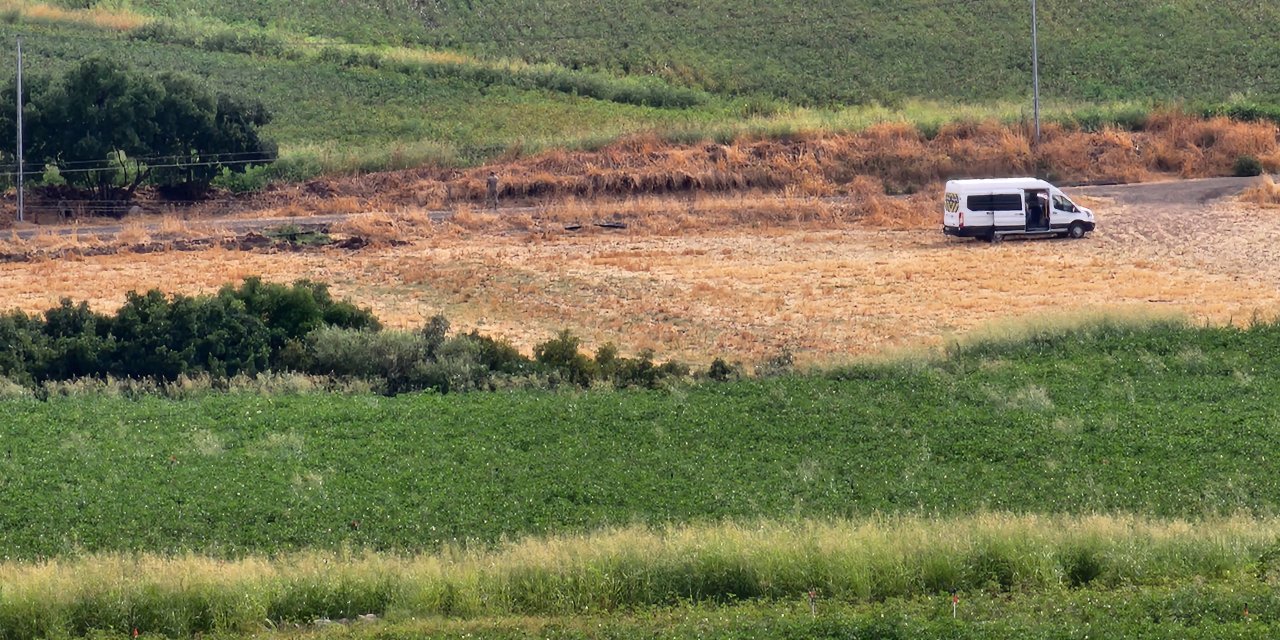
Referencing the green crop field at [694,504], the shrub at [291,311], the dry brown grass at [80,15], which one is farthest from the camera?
the dry brown grass at [80,15]

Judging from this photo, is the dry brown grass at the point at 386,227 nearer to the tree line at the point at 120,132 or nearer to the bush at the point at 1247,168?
the tree line at the point at 120,132

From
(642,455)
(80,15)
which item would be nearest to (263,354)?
(642,455)

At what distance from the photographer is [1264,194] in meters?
49.9

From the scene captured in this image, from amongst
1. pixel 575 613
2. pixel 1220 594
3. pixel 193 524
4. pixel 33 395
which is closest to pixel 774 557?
pixel 575 613

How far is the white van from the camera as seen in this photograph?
152 feet

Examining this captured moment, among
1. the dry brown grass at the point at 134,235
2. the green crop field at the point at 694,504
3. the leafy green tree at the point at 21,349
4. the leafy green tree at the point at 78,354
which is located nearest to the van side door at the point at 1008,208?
the green crop field at the point at 694,504

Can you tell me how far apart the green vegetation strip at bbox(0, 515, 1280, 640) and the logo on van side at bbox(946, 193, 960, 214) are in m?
26.6

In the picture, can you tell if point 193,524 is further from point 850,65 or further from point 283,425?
point 850,65

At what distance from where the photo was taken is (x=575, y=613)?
18.8 meters

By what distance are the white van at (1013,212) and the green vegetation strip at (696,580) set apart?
26.4 metres

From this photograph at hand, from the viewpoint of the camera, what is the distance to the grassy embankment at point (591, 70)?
60.8 meters

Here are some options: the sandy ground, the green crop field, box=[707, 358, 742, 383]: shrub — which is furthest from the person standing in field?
the green crop field

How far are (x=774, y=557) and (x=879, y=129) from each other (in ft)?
127

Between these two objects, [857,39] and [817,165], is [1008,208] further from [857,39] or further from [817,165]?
[857,39]
